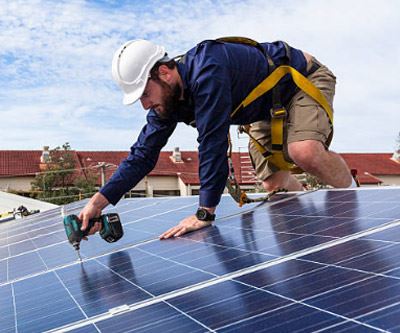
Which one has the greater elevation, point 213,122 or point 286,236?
point 213,122

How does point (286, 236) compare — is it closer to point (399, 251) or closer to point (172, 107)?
point (399, 251)

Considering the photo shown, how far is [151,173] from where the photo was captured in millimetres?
34469

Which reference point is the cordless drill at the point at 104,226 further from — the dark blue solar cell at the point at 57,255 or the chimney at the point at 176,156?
the chimney at the point at 176,156

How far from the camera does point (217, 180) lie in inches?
133

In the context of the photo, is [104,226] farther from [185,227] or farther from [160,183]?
[160,183]

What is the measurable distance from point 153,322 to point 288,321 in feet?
1.65

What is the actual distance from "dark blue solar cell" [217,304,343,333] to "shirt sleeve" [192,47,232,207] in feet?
6.25

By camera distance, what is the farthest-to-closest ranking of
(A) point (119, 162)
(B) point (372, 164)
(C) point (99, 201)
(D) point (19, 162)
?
(B) point (372, 164) < (A) point (119, 162) < (D) point (19, 162) < (C) point (99, 201)

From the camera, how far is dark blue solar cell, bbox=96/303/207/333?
162cm

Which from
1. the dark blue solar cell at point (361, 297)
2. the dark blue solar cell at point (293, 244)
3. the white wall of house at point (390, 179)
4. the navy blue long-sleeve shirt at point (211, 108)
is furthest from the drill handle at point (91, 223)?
the white wall of house at point (390, 179)

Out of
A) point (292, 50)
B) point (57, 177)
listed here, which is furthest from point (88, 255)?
point (57, 177)

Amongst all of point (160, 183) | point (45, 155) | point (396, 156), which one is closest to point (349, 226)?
point (160, 183)

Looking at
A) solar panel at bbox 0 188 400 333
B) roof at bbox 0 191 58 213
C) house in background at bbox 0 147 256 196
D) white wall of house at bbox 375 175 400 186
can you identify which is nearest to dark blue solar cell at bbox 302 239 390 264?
solar panel at bbox 0 188 400 333

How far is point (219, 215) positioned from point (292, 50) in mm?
1426
